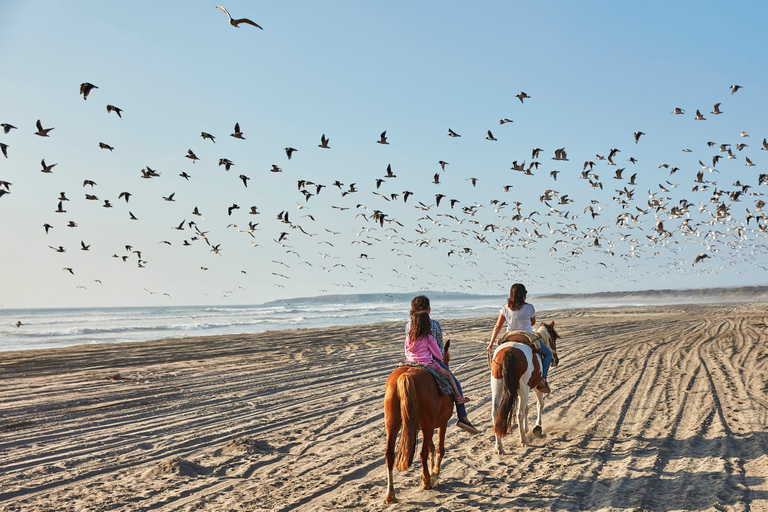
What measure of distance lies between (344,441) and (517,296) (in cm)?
335

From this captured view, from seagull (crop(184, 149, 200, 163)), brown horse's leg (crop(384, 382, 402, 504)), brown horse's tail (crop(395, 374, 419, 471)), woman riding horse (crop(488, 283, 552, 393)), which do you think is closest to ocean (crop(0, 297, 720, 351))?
seagull (crop(184, 149, 200, 163))

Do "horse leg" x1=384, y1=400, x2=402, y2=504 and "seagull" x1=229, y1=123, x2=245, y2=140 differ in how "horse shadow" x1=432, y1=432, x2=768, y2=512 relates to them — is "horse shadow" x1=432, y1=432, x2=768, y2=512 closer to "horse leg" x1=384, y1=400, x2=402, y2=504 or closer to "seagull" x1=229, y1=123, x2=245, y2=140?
"horse leg" x1=384, y1=400, x2=402, y2=504

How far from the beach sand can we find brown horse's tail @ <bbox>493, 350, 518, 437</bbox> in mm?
389

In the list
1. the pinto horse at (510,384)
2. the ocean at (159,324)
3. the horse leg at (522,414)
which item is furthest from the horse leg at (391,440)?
the ocean at (159,324)

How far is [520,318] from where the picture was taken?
25.8ft

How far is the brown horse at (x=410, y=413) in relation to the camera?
5344mm

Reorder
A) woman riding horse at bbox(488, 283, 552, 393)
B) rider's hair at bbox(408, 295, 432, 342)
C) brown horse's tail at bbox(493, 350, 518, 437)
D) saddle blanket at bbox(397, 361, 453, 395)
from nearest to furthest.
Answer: saddle blanket at bbox(397, 361, 453, 395) < rider's hair at bbox(408, 295, 432, 342) < brown horse's tail at bbox(493, 350, 518, 437) < woman riding horse at bbox(488, 283, 552, 393)

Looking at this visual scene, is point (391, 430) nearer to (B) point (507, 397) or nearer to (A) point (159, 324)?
(B) point (507, 397)

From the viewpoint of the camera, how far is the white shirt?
784 cm

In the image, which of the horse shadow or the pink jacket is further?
the pink jacket

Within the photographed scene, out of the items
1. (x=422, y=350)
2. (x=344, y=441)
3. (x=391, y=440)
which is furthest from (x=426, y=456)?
(x=344, y=441)

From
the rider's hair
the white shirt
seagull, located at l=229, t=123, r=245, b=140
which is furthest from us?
Answer: seagull, located at l=229, t=123, r=245, b=140

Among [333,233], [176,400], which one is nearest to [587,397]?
[176,400]

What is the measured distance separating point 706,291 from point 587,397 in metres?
118
